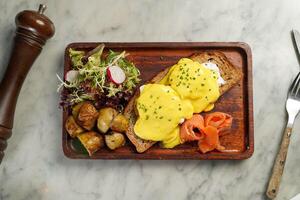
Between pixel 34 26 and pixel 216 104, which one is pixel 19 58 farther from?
pixel 216 104

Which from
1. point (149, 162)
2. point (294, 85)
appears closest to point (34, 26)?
point (149, 162)

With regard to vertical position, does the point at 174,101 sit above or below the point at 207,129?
above

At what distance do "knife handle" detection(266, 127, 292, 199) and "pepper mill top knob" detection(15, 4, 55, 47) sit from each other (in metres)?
1.17

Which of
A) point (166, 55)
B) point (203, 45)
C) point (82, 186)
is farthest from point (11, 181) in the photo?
point (203, 45)

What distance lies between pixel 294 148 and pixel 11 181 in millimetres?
1327

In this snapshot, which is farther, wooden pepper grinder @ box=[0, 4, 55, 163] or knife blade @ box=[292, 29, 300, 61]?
knife blade @ box=[292, 29, 300, 61]

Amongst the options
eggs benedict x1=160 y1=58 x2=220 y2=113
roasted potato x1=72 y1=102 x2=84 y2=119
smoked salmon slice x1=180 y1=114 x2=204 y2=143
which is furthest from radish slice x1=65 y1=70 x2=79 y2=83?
smoked salmon slice x1=180 y1=114 x2=204 y2=143

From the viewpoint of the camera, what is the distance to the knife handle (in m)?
2.04

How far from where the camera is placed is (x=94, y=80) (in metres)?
2.01

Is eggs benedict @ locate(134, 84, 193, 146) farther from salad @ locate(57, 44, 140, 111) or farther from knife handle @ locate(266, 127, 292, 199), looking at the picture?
knife handle @ locate(266, 127, 292, 199)

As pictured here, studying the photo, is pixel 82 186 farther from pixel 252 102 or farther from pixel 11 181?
pixel 252 102

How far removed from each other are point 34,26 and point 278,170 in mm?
1252

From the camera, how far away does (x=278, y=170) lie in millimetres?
2045

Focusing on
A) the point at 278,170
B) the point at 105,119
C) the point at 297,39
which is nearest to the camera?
the point at 105,119
